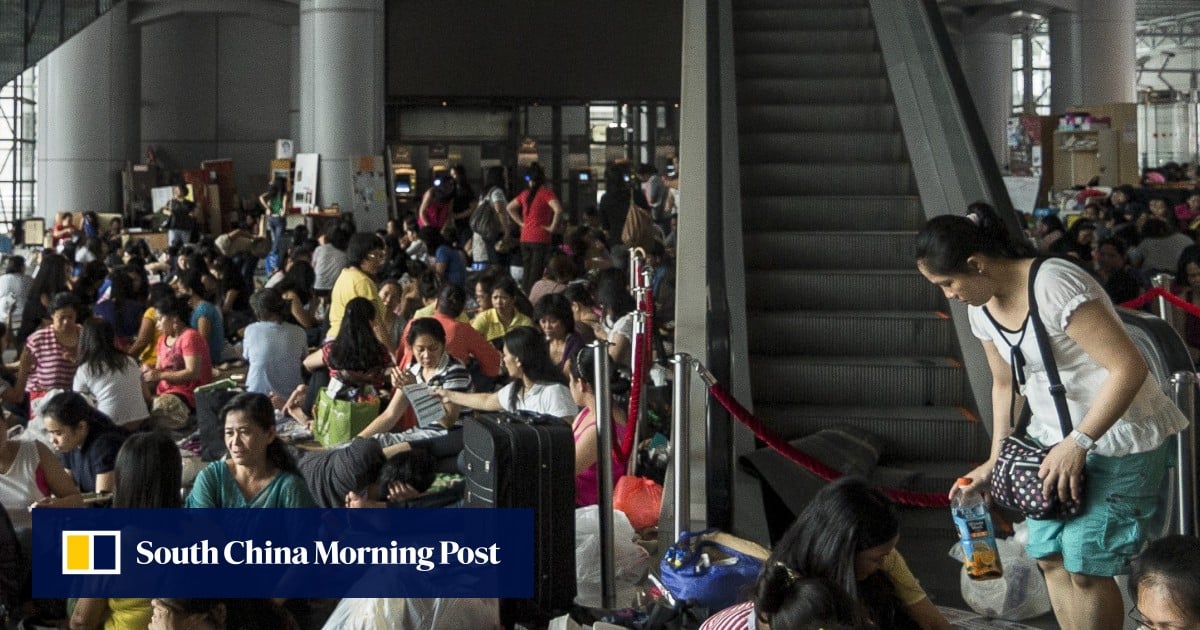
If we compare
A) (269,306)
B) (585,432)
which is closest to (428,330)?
(585,432)

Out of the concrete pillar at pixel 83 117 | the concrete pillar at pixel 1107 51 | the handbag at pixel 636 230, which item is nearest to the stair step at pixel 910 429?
the handbag at pixel 636 230

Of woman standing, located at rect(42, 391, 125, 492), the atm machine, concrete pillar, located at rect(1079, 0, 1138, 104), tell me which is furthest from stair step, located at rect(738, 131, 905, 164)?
concrete pillar, located at rect(1079, 0, 1138, 104)

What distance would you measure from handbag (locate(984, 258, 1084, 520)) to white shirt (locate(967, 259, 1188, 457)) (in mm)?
23

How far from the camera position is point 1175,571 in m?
3.17

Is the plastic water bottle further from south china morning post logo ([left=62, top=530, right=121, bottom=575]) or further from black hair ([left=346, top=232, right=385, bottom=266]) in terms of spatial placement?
black hair ([left=346, top=232, right=385, bottom=266])

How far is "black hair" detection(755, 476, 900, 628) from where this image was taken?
3445 millimetres

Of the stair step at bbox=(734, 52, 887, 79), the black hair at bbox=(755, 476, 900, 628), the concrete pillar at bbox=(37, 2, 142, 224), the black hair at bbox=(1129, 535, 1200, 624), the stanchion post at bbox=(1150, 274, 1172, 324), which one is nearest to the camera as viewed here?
the black hair at bbox=(1129, 535, 1200, 624)

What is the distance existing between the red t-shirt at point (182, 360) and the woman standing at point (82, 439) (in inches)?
108

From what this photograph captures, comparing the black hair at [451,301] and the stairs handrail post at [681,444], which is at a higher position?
the black hair at [451,301]

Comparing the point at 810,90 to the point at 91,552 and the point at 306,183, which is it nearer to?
the point at 91,552

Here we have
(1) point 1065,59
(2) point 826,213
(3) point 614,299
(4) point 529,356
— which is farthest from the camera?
(1) point 1065,59

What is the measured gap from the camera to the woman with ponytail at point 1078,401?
3852 millimetres

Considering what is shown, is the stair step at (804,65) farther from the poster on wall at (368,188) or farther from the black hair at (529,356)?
the poster on wall at (368,188)

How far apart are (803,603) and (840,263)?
560 centimetres
